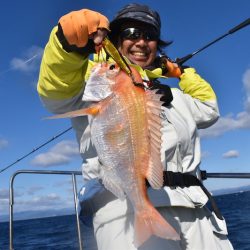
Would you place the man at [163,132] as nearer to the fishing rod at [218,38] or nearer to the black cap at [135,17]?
the black cap at [135,17]

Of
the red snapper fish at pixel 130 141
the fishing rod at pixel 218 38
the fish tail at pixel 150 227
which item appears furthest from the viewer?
the fishing rod at pixel 218 38

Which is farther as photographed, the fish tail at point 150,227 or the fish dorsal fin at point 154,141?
the fish dorsal fin at point 154,141

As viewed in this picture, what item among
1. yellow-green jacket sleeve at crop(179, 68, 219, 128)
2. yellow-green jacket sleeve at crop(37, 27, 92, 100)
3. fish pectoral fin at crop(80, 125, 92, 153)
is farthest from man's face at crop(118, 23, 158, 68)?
fish pectoral fin at crop(80, 125, 92, 153)

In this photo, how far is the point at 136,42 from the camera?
12.8 ft

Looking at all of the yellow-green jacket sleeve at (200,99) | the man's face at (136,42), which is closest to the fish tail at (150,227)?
the yellow-green jacket sleeve at (200,99)

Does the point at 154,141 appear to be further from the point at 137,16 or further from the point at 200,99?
the point at 137,16

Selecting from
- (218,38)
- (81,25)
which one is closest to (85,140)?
(81,25)

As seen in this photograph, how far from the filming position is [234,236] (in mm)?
19109

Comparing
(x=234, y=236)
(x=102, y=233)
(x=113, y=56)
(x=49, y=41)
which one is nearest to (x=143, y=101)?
(x=113, y=56)

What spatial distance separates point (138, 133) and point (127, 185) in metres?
0.36

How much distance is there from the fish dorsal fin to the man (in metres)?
0.43

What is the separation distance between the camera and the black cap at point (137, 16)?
12.8 feet

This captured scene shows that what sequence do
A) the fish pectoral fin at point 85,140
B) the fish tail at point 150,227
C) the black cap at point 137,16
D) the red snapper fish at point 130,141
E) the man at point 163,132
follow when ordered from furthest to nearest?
the black cap at point 137,16, the fish pectoral fin at point 85,140, the man at point 163,132, the red snapper fish at point 130,141, the fish tail at point 150,227

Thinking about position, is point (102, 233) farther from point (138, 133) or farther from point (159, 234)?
point (138, 133)
